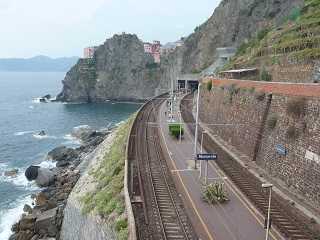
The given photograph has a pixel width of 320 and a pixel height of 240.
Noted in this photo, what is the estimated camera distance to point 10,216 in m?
48.4

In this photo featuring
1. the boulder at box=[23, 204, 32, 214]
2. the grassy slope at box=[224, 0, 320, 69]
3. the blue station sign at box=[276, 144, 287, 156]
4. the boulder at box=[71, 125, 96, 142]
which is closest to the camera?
the blue station sign at box=[276, 144, 287, 156]

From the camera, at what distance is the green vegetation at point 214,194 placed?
28064mm

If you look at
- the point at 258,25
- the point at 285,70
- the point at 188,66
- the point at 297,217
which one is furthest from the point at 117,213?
the point at 188,66

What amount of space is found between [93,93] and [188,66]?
4093 cm

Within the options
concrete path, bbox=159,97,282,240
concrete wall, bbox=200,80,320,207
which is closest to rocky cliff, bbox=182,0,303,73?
concrete wall, bbox=200,80,320,207

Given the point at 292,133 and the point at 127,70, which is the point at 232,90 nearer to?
the point at 292,133

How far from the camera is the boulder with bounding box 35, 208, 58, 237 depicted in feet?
131

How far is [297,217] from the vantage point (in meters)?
25.0

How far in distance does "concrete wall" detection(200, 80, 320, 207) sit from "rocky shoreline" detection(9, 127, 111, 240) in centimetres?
1896

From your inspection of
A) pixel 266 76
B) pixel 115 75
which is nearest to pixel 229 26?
pixel 115 75

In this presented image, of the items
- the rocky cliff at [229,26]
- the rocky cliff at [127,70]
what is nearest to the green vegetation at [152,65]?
the rocky cliff at [127,70]

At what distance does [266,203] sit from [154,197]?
733cm

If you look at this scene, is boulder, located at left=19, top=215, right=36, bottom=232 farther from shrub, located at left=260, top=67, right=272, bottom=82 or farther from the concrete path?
shrub, located at left=260, top=67, right=272, bottom=82

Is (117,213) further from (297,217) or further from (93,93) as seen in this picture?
(93,93)
